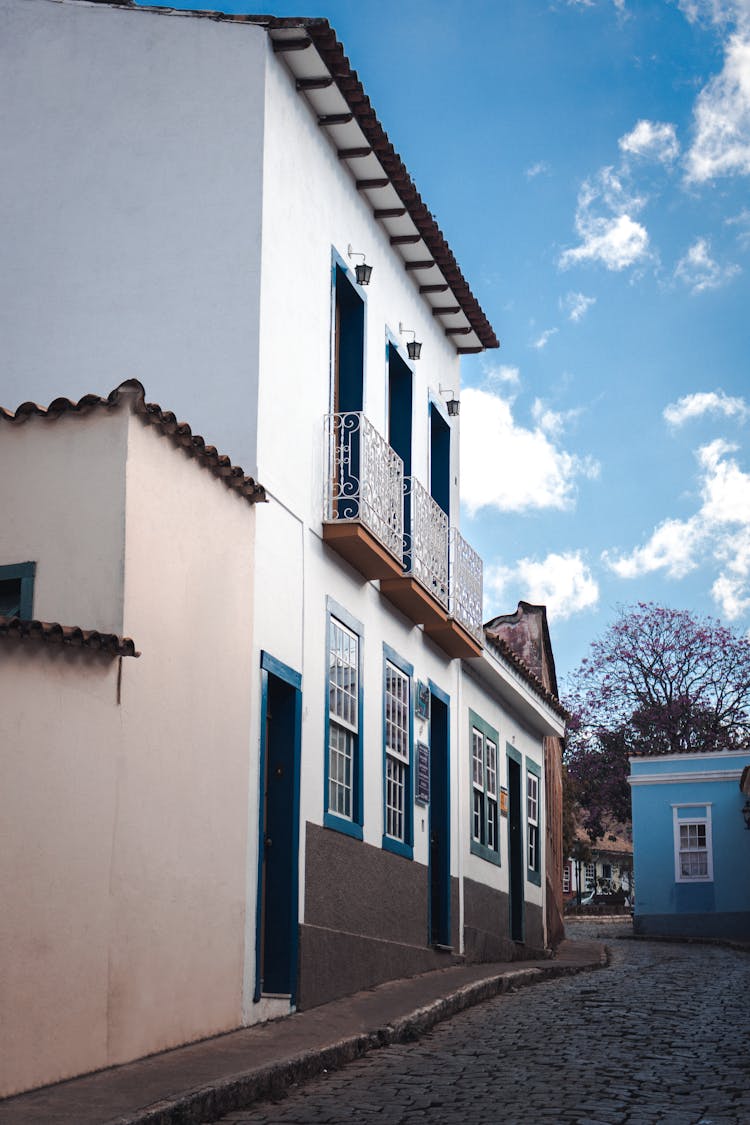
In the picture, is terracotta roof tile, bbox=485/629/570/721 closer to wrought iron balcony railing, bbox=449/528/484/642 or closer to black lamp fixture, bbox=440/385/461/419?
wrought iron balcony railing, bbox=449/528/484/642

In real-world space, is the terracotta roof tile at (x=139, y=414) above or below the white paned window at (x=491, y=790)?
above

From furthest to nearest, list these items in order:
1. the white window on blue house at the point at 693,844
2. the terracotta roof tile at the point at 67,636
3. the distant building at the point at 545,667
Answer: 1. the white window on blue house at the point at 693,844
2. the distant building at the point at 545,667
3. the terracotta roof tile at the point at 67,636

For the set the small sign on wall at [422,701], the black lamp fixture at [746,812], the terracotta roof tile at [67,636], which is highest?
the small sign on wall at [422,701]

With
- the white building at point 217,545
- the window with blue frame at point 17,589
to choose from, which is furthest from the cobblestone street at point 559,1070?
the window with blue frame at point 17,589

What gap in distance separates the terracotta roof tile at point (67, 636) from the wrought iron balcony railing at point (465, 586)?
7.30m

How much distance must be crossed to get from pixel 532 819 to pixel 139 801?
13.2 m

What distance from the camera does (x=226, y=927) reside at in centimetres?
914

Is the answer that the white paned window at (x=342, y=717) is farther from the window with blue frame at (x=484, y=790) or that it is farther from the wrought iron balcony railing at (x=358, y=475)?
the window with blue frame at (x=484, y=790)

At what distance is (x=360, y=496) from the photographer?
1172 centimetres

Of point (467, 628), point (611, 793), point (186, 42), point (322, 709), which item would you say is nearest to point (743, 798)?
point (611, 793)

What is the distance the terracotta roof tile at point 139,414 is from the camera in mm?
8172

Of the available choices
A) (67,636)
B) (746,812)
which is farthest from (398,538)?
(746,812)

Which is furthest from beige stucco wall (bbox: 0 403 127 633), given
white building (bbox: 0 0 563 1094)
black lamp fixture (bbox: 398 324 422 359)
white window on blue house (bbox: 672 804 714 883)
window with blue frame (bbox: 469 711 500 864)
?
white window on blue house (bbox: 672 804 714 883)

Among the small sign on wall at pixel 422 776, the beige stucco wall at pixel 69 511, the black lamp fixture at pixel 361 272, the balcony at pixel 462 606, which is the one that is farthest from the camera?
the balcony at pixel 462 606
